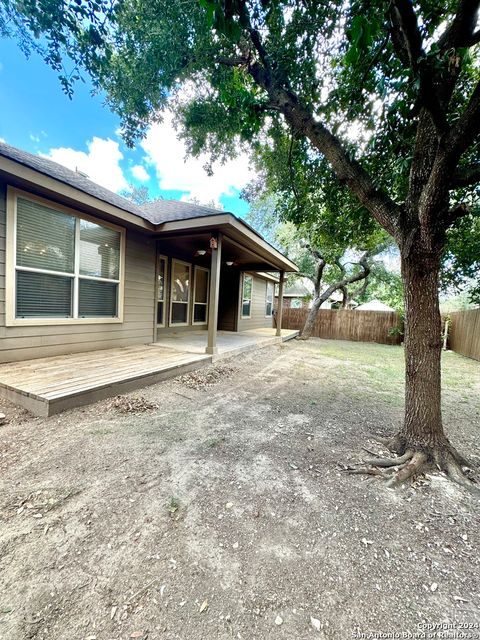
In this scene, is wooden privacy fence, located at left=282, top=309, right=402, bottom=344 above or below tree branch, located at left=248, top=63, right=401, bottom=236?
below

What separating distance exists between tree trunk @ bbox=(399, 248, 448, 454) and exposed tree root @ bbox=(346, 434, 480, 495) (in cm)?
4

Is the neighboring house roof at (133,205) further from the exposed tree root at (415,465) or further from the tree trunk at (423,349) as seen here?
the exposed tree root at (415,465)

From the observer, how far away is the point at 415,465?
2227mm

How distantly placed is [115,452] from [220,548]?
130 cm

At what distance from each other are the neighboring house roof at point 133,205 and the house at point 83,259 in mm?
26

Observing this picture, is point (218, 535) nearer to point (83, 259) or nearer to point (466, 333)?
point (83, 259)

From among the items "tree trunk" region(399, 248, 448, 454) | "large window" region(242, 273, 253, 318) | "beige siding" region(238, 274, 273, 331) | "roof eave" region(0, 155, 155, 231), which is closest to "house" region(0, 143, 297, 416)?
"roof eave" region(0, 155, 155, 231)

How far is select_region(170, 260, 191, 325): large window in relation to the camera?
25.6 feet

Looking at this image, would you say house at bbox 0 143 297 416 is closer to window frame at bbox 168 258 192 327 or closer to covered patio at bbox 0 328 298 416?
window frame at bbox 168 258 192 327

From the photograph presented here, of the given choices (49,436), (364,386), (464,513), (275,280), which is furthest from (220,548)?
(275,280)

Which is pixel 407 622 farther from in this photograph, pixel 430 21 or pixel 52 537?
pixel 430 21

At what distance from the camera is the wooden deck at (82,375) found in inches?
113

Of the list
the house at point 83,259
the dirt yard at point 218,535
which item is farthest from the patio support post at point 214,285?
the dirt yard at point 218,535

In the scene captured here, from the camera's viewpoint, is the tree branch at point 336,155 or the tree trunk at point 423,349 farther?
the tree branch at point 336,155
